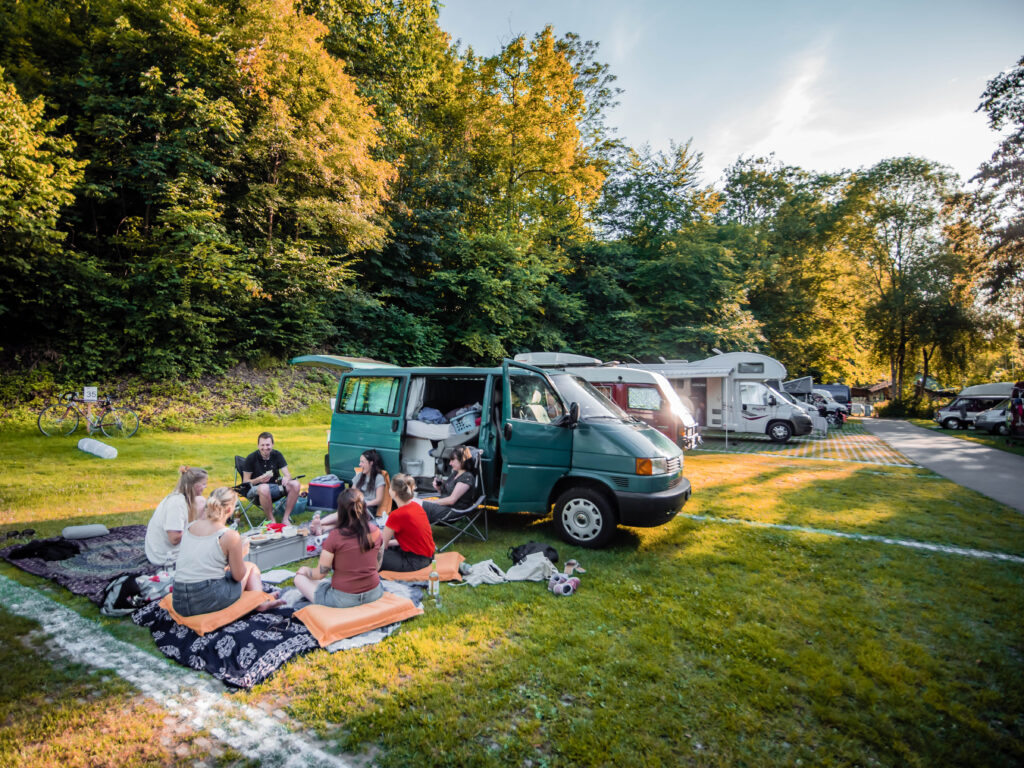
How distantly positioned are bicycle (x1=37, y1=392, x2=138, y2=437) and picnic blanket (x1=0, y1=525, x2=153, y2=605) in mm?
8443

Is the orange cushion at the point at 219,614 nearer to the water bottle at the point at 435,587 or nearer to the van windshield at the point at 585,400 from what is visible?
the water bottle at the point at 435,587

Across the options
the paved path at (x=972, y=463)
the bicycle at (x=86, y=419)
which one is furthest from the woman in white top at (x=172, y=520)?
the paved path at (x=972, y=463)

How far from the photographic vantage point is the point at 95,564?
5.20 m

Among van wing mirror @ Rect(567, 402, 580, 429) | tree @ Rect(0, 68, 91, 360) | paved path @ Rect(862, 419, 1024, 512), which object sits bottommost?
paved path @ Rect(862, 419, 1024, 512)

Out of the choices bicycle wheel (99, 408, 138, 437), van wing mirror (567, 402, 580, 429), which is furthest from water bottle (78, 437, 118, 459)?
van wing mirror (567, 402, 580, 429)

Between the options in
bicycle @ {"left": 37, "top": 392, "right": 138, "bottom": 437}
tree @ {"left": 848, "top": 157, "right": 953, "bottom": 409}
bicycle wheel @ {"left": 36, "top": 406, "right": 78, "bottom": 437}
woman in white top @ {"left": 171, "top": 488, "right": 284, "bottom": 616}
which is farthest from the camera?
tree @ {"left": 848, "top": 157, "right": 953, "bottom": 409}

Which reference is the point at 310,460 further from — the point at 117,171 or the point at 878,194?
the point at 878,194

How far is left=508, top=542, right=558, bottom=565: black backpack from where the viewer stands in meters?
5.53

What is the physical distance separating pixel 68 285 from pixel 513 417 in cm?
1521

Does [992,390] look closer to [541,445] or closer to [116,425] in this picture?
[541,445]

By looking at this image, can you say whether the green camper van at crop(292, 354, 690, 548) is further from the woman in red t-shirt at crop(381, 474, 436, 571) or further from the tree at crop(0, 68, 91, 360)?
the tree at crop(0, 68, 91, 360)

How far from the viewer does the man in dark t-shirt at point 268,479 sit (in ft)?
21.9

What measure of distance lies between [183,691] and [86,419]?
1305 cm

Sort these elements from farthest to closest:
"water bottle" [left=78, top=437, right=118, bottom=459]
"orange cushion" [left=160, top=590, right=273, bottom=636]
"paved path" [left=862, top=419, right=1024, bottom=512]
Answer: "water bottle" [left=78, top=437, right=118, bottom=459] → "paved path" [left=862, top=419, right=1024, bottom=512] → "orange cushion" [left=160, top=590, right=273, bottom=636]
